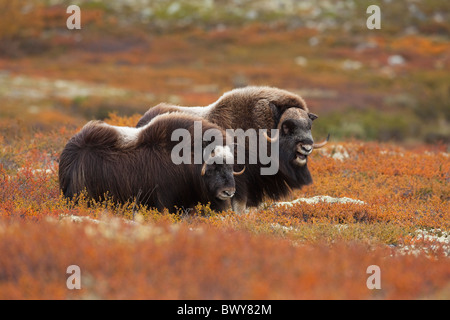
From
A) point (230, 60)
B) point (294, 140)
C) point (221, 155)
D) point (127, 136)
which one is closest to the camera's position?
point (221, 155)

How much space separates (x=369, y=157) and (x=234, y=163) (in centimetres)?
338

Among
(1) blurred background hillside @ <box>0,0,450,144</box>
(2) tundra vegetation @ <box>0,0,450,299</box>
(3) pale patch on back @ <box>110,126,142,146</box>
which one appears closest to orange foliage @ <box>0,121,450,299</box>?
(2) tundra vegetation @ <box>0,0,450,299</box>

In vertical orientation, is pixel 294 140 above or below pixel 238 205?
above

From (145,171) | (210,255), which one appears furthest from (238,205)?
(210,255)

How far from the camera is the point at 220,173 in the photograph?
18.0 feet

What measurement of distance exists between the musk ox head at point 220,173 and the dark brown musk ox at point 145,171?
0.01 metres

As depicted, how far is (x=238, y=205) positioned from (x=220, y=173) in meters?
0.75

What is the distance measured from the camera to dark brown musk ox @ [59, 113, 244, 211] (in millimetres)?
5578

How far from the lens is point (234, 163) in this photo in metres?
6.10

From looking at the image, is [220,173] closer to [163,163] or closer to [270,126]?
[163,163]

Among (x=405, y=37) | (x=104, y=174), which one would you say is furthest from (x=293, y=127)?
(x=405, y=37)

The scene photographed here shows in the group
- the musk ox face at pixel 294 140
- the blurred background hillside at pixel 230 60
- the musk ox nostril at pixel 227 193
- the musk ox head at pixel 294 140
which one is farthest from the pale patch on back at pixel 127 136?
the blurred background hillside at pixel 230 60
